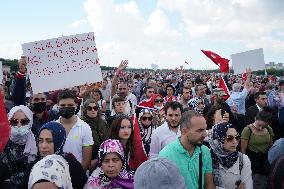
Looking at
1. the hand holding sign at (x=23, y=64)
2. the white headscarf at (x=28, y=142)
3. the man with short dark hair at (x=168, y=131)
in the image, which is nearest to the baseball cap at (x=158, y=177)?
the white headscarf at (x=28, y=142)

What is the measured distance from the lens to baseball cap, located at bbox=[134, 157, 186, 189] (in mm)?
1784

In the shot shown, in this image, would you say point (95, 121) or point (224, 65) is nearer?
point (95, 121)

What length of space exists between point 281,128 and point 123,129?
3332mm

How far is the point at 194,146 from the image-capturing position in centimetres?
361

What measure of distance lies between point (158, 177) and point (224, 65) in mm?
8450

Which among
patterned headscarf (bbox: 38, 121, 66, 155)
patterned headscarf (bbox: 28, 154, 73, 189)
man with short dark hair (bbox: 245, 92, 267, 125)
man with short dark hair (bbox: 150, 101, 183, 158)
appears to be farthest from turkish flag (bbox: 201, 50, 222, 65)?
patterned headscarf (bbox: 28, 154, 73, 189)

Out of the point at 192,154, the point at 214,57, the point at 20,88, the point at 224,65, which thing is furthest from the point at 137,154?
the point at 214,57

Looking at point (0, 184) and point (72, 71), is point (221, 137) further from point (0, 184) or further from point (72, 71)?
point (72, 71)

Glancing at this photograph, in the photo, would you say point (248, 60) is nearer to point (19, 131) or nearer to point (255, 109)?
point (255, 109)

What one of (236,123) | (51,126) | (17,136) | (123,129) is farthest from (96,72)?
(236,123)

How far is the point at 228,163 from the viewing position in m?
3.68

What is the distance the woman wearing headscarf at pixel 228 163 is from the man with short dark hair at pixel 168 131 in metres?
1.04

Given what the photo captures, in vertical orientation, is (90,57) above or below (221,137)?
above

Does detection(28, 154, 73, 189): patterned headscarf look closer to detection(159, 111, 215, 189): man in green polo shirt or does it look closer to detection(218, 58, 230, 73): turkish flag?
detection(159, 111, 215, 189): man in green polo shirt
